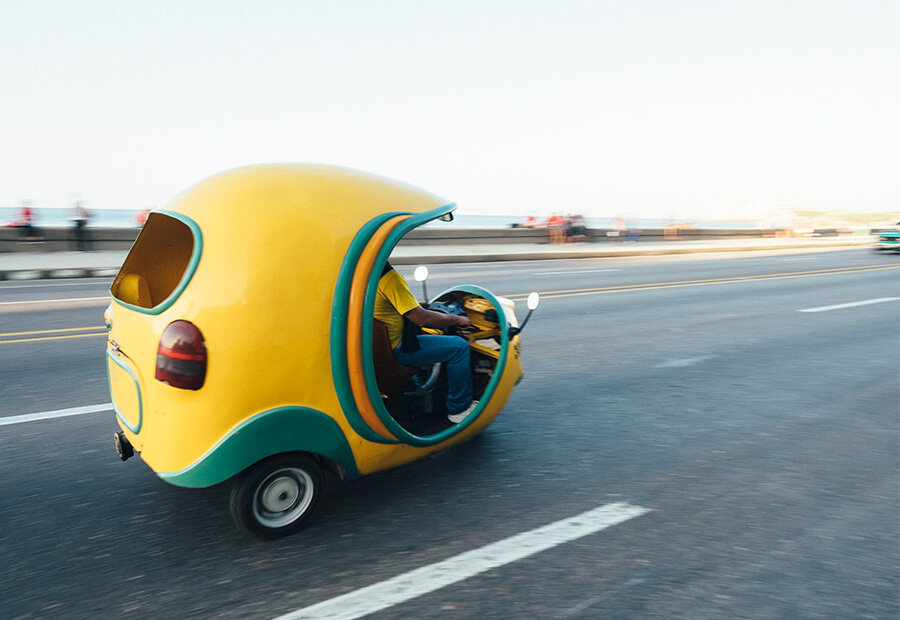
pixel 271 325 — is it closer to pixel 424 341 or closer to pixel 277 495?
pixel 277 495

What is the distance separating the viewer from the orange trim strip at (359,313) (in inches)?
121

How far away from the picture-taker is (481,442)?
14.9 ft

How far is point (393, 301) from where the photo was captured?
348 cm

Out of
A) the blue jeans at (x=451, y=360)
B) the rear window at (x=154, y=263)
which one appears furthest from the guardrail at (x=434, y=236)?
the blue jeans at (x=451, y=360)

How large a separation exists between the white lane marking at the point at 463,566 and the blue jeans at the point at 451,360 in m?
0.96

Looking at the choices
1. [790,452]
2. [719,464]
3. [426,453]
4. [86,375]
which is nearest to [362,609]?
[426,453]

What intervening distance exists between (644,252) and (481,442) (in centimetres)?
2443

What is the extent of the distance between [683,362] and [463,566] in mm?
4813

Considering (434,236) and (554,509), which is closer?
(554,509)

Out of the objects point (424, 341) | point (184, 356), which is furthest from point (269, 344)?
point (424, 341)

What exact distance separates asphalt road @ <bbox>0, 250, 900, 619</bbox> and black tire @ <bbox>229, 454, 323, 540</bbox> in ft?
0.28

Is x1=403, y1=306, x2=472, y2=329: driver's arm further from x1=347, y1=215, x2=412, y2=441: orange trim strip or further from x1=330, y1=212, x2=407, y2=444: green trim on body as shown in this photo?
x1=330, y1=212, x2=407, y2=444: green trim on body

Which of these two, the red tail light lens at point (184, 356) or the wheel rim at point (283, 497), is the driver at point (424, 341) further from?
the red tail light lens at point (184, 356)

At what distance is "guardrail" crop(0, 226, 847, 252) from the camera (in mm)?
17641
